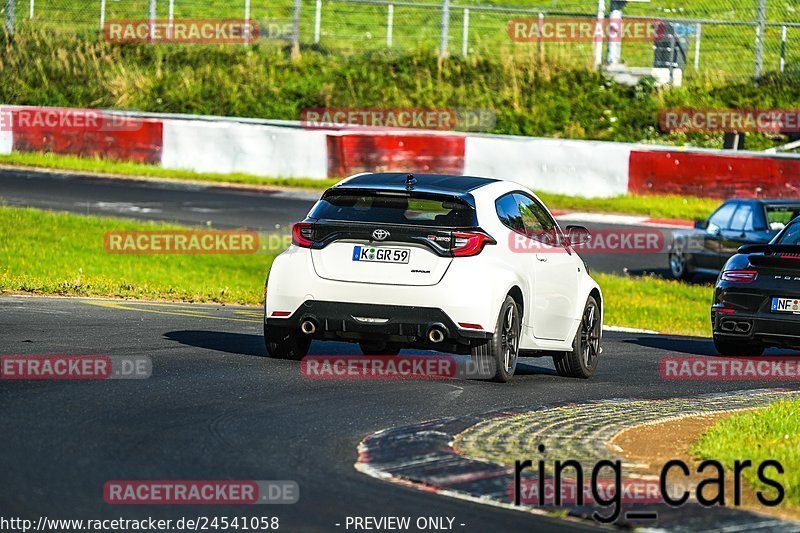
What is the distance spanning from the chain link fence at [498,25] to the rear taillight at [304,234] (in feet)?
74.1

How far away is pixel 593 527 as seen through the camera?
6.38 meters

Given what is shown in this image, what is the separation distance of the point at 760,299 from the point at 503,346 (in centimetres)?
402

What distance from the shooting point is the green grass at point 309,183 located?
1154 inches

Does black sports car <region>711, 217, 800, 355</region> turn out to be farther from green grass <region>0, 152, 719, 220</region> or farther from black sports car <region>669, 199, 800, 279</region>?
green grass <region>0, 152, 719, 220</region>

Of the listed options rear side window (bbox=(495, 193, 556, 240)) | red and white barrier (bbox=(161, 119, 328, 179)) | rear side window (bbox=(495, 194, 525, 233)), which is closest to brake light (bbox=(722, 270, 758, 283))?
rear side window (bbox=(495, 193, 556, 240))

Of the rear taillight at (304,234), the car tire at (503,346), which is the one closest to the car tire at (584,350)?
the car tire at (503,346)

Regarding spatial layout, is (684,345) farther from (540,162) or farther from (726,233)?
(540,162)

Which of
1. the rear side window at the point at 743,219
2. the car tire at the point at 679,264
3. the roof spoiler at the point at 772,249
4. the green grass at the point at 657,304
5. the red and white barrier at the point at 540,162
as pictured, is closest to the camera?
the roof spoiler at the point at 772,249

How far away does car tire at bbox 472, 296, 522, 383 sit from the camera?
35.4 ft

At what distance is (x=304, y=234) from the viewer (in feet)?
36.2

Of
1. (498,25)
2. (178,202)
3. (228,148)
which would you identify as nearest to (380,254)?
(178,202)

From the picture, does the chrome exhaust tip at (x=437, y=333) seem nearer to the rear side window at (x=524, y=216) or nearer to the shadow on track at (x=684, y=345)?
the rear side window at (x=524, y=216)

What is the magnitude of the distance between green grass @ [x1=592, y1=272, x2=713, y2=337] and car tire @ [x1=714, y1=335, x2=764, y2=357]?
2.99 metres

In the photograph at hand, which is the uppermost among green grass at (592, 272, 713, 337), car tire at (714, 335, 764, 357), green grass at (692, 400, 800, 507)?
green grass at (692, 400, 800, 507)
